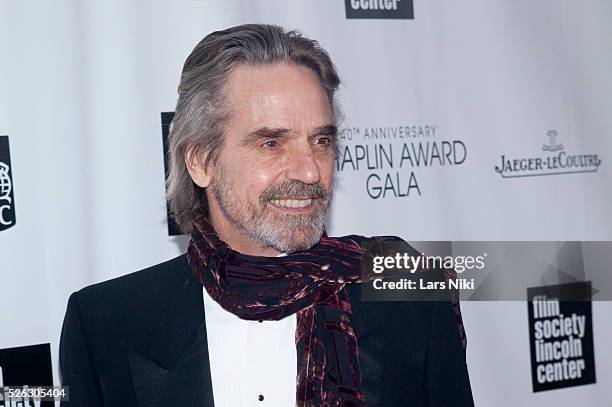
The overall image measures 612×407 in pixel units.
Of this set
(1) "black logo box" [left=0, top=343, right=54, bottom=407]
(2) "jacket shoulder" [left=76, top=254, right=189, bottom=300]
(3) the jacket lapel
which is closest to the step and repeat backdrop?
(1) "black logo box" [left=0, top=343, right=54, bottom=407]

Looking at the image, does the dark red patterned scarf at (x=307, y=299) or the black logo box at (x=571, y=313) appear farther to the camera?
the black logo box at (x=571, y=313)

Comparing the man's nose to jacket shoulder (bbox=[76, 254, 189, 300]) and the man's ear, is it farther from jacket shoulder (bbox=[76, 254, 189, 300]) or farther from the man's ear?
jacket shoulder (bbox=[76, 254, 189, 300])

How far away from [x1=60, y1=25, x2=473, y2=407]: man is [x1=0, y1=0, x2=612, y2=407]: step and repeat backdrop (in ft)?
1.53

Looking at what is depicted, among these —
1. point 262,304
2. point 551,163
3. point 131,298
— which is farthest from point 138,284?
point 551,163

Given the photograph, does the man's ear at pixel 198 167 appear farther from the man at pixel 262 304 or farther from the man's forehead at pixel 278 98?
the man's forehead at pixel 278 98

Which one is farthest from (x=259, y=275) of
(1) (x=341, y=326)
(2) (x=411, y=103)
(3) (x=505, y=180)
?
(3) (x=505, y=180)

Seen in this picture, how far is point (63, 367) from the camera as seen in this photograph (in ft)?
7.72

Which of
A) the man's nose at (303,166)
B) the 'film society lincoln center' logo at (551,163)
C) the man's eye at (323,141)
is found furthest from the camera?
the 'film society lincoln center' logo at (551,163)

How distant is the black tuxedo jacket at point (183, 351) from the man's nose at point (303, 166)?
368 millimetres

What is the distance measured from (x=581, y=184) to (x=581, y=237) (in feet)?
0.73

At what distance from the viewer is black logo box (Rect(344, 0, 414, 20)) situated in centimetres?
327

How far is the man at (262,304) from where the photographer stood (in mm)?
2246

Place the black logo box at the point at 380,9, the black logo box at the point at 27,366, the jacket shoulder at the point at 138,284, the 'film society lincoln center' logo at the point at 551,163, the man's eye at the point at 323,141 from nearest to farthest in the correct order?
the man's eye at the point at 323,141 < the jacket shoulder at the point at 138,284 < the black logo box at the point at 27,366 < the black logo box at the point at 380,9 < the 'film society lincoln center' logo at the point at 551,163

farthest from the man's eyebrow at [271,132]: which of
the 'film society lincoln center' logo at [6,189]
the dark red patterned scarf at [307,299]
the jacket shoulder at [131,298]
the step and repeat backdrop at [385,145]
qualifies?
the 'film society lincoln center' logo at [6,189]
